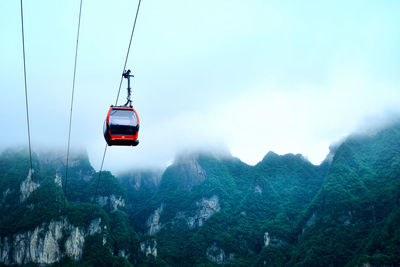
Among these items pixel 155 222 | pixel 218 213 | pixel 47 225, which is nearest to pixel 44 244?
pixel 47 225

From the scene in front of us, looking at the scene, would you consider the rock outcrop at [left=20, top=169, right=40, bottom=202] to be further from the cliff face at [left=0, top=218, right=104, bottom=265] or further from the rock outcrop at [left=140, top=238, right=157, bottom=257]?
the rock outcrop at [left=140, top=238, right=157, bottom=257]

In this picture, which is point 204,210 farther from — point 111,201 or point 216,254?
point 111,201

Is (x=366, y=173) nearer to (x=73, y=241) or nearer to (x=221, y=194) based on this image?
(x=221, y=194)

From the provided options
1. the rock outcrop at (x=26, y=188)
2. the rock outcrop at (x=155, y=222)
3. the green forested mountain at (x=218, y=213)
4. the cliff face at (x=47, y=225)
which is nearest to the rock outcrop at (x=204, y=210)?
the green forested mountain at (x=218, y=213)

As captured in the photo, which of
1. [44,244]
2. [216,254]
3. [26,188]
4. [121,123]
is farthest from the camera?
[216,254]

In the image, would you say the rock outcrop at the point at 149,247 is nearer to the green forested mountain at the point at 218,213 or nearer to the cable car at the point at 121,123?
the green forested mountain at the point at 218,213

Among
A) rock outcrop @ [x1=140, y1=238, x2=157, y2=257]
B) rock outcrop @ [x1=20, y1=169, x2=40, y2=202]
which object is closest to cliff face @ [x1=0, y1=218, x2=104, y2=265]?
rock outcrop @ [x1=20, y1=169, x2=40, y2=202]

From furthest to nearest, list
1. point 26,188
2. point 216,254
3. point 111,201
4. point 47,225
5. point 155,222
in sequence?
1. point 155,222
2. point 111,201
3. point 216,254
4. point 26,188
5. point 47,225
